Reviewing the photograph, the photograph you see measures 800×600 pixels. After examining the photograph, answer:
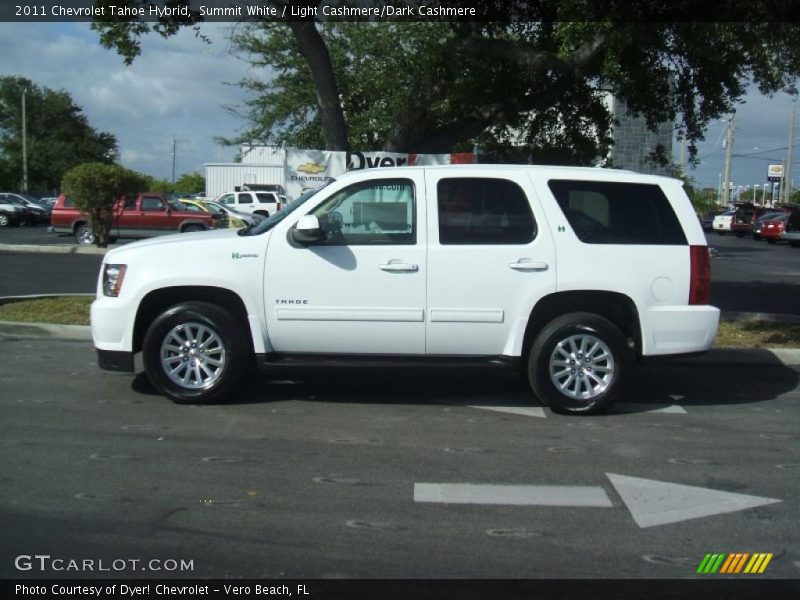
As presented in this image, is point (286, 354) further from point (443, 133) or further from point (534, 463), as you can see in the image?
point (443, 133)

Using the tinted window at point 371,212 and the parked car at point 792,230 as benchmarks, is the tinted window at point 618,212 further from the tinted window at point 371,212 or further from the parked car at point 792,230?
the parked car at point 792,230

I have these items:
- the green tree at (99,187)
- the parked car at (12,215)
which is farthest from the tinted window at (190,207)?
the parked car at (12,215)

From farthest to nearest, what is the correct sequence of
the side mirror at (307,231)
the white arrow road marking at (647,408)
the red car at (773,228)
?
the red car at (773,228), the white arrow road marking at (647,408), the side mirror at (307,231)

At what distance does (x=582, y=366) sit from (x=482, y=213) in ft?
4.88

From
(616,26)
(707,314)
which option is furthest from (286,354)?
(616,26)

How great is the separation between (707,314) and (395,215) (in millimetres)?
2670

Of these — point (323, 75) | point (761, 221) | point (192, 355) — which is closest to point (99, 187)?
point (323, 75)

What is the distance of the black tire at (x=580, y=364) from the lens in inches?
280

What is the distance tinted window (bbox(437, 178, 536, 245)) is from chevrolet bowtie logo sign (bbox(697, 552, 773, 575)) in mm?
3267

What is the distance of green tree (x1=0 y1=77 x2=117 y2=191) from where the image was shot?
72.5 meters

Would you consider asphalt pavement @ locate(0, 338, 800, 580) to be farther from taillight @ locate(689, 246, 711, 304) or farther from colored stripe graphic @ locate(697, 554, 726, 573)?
taillight @ locate(689, 246, 711, 304)

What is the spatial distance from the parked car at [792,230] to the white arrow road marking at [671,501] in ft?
117

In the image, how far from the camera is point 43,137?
76.9 m

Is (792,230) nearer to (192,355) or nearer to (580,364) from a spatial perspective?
(580,364)
